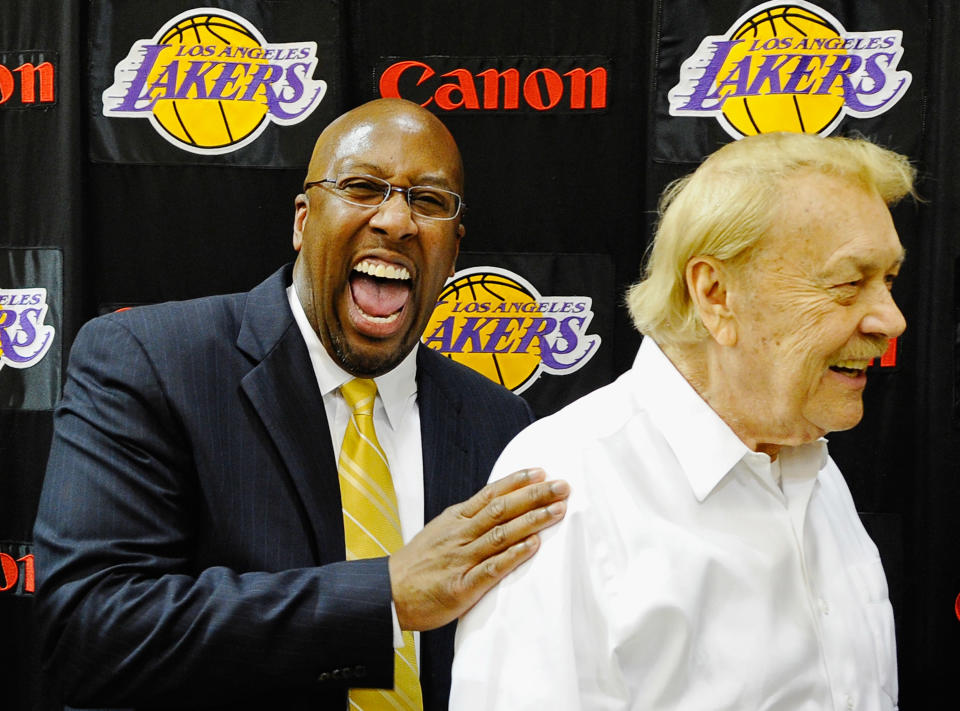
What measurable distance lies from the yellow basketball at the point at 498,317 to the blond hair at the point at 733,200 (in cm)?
170

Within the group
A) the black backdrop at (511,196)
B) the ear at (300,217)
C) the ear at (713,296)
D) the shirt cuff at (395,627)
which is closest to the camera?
the ear at (713,296)

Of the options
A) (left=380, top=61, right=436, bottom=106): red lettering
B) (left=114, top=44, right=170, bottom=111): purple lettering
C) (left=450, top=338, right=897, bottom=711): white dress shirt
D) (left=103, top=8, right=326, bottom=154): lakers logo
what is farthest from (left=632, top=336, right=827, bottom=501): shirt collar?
(left=114, top=44, right=170, bottom=111): purple lettering

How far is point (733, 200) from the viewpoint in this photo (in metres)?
1.28

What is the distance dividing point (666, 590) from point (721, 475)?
0.55 ft

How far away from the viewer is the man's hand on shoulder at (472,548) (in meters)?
1.25

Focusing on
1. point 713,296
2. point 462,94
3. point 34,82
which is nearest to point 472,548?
point 713,296

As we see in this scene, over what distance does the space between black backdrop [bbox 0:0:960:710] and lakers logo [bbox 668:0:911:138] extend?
0.13ft

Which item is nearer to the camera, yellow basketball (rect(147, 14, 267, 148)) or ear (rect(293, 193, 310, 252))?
ear (rect(293, 193, 310, 252))

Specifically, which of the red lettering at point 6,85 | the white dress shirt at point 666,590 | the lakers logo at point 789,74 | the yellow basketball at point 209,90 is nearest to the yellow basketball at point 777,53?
the lakers logo at point 789,74

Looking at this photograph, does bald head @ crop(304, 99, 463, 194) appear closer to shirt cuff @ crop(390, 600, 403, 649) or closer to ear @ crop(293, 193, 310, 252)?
ear @ crop(293, 193, 310, 252)

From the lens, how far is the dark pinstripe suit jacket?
4.91 ft

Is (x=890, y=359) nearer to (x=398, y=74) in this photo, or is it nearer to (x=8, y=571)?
(x=398, y=74)

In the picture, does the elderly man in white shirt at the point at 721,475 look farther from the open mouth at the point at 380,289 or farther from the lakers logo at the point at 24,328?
the lakers logo at the point at 24,328

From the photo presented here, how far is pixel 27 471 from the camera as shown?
3227 millimetres
